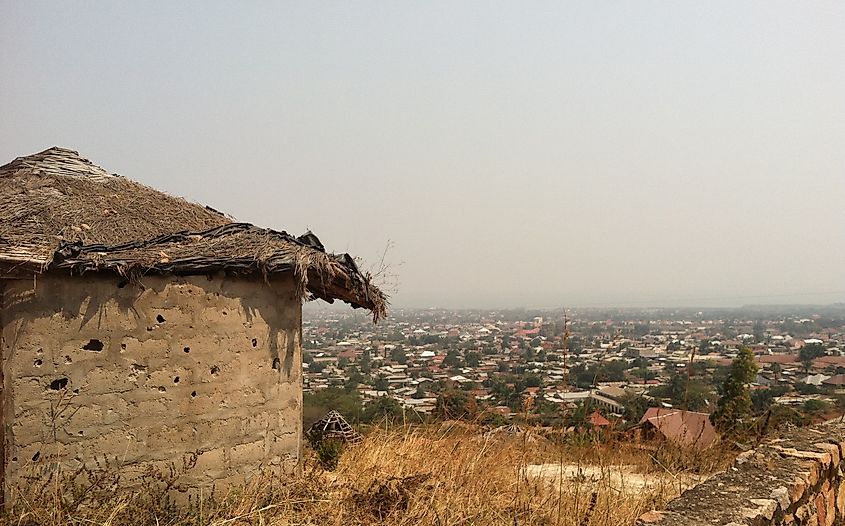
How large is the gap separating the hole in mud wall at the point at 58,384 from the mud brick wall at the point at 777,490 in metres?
3.74

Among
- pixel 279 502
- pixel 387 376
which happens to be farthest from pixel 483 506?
pixel 387 376

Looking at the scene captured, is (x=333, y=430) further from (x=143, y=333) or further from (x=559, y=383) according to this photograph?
(x=143, y=333)

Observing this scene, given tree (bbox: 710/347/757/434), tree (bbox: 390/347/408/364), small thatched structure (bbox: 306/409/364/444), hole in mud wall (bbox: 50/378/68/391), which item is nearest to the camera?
hole in mud wall (bbox: 50/378/68/391)

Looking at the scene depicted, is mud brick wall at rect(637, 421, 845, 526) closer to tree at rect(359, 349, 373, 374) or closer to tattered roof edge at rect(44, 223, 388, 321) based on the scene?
tattered roof edge at rect(44, 223, 388, 321)

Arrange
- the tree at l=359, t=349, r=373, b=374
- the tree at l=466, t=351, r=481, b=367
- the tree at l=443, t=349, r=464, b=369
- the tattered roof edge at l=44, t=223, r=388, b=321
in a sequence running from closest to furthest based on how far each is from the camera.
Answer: the tattered roof edge at l=44, t=223, r=388, b=321, the tree at l=466, t=351, r=481, b=367, the tree at l=443, t=349, r=464, b=369, the tree at l=359, t=349, r=373, b=374

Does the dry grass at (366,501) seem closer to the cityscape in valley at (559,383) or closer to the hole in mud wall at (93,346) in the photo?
the cityscape in valley at (559,383)

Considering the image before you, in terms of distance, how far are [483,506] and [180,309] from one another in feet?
8.66

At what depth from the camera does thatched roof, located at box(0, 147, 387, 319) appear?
4.32 meters

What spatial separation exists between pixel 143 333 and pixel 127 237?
2.88 feet

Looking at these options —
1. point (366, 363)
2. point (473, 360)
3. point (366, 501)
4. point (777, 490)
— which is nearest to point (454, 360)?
point (473, 360)

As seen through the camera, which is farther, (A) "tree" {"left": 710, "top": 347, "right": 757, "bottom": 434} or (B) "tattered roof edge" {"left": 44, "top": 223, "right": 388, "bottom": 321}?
(A) "tree" {"left": 710, "top": 347, "right": 757, "bottom": 434}

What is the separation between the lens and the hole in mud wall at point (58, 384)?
13.9 ft

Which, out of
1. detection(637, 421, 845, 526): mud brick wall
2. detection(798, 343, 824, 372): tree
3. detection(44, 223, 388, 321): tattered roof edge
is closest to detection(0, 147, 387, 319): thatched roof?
detection(44, 223, 388, 321): tattered roof edge

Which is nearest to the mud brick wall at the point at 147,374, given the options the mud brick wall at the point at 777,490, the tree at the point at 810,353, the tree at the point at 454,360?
the mud brick wall at the point at 777,490
